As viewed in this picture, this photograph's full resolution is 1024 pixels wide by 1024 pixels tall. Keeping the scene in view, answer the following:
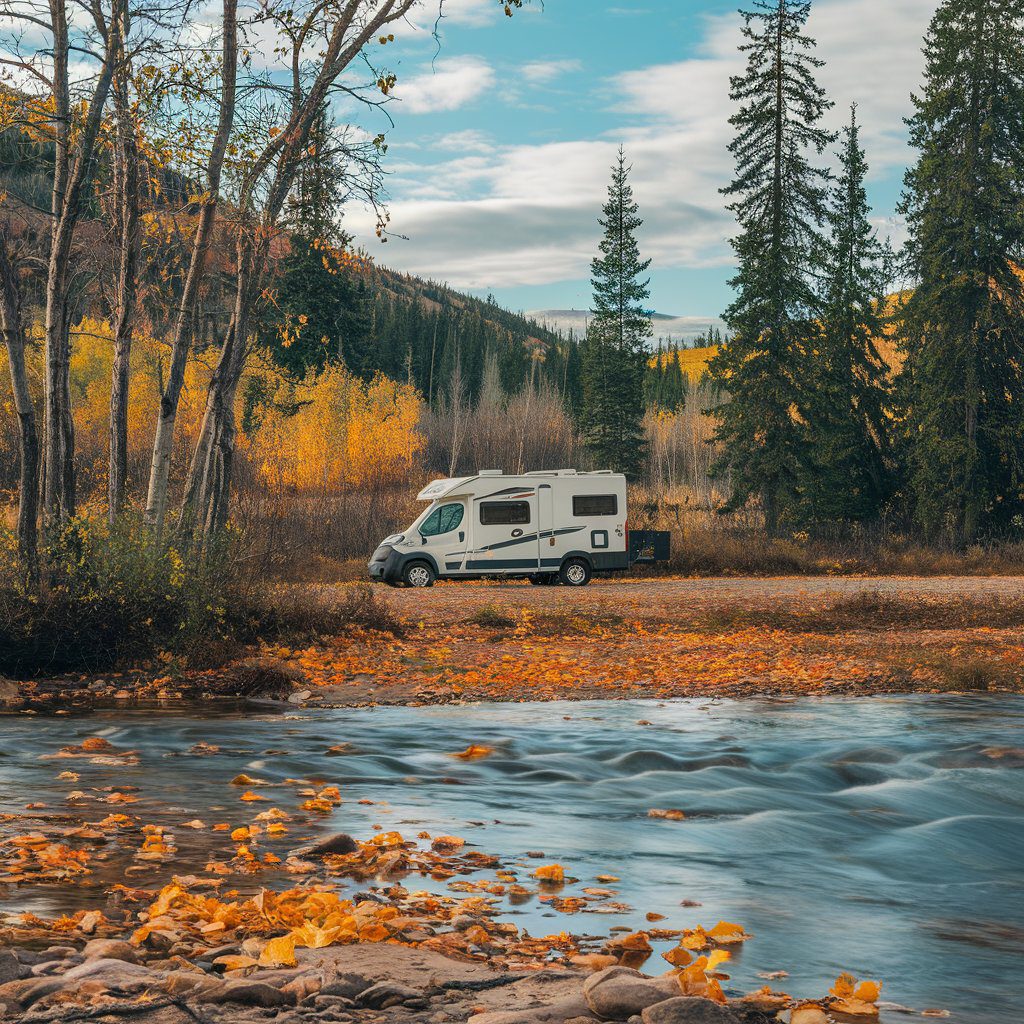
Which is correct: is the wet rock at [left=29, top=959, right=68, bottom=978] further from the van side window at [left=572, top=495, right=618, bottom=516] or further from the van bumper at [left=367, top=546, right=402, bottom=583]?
the van side window at [left=572, top=495, right=618, bottom=516]

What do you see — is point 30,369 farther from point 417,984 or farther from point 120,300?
point 417,984

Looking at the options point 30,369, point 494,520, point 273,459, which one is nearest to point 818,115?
point 494,520

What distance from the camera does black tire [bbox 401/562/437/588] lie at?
30.2 meters

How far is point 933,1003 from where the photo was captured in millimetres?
5078

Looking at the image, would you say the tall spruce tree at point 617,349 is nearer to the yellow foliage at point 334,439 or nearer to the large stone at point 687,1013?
the yellow foliage at point 334,439

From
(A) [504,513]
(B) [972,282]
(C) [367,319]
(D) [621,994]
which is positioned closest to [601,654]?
(A) [504,513]

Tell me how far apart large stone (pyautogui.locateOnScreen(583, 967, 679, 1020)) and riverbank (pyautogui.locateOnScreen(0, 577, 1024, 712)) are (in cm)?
1021

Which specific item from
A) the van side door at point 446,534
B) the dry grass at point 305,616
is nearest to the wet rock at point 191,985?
the dry grass at point 305,616

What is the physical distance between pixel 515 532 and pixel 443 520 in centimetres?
194

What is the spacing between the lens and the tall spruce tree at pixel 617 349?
6875 cm

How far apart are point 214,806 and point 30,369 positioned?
41489 millimetres

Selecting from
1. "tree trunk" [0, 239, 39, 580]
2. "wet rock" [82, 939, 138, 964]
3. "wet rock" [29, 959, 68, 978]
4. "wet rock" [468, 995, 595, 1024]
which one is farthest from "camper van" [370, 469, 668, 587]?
"wet rock" [468, 995, 595, 1024]

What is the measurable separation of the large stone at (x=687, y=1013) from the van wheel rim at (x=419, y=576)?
86.4ft

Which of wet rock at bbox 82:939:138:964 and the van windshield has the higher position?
the van windshield
